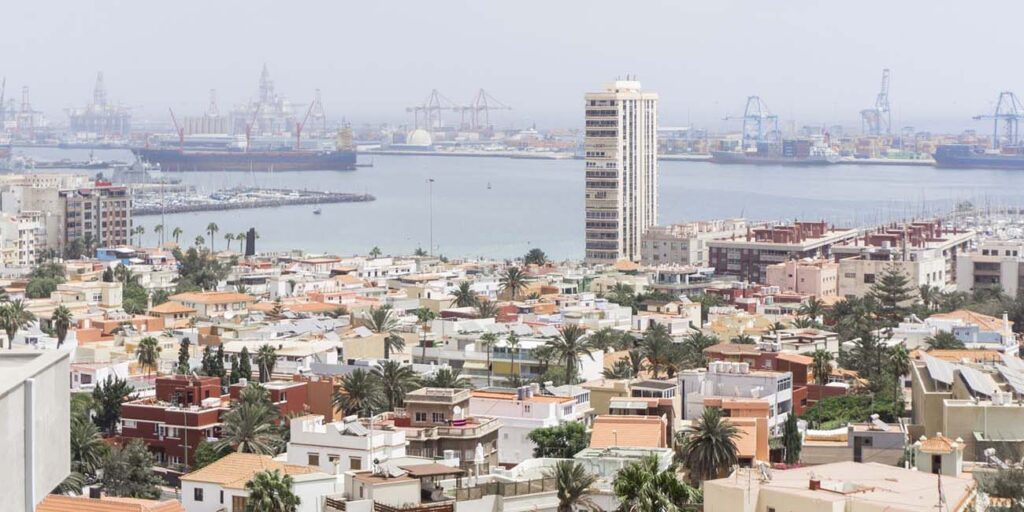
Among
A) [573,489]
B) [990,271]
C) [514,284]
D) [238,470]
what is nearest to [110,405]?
[238,470]

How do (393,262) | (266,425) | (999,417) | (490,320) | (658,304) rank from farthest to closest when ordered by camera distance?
(393,262) → (658,304) → (490,320) → (266,425) → (999,417)

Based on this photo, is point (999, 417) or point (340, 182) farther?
point (340, 182)

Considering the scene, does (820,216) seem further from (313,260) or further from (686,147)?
(686,147)

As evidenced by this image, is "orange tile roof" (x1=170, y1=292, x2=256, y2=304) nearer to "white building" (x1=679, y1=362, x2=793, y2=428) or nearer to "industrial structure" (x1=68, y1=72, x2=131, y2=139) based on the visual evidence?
"white building" (x1=679, y1=362, x2=793, y2=428)

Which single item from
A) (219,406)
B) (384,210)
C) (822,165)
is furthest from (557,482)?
(822,165)

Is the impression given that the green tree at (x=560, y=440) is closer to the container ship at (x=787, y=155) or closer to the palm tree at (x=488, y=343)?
the palm tree at (x=488, y=343)

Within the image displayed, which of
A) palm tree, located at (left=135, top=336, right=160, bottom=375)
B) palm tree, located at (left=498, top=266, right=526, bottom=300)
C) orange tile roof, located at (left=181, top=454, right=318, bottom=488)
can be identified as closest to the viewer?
orange tile roof, located at (left=181, top=454, right=318, bottom=488)

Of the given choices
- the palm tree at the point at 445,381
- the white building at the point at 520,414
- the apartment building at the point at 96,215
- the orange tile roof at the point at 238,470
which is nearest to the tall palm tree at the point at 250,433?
the orange tile roof at the point at 238,470

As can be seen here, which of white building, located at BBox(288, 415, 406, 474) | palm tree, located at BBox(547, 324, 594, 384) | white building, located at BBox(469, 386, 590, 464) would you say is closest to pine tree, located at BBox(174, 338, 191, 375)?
palm tree, located at BBox(547, 324, 594, 384)
